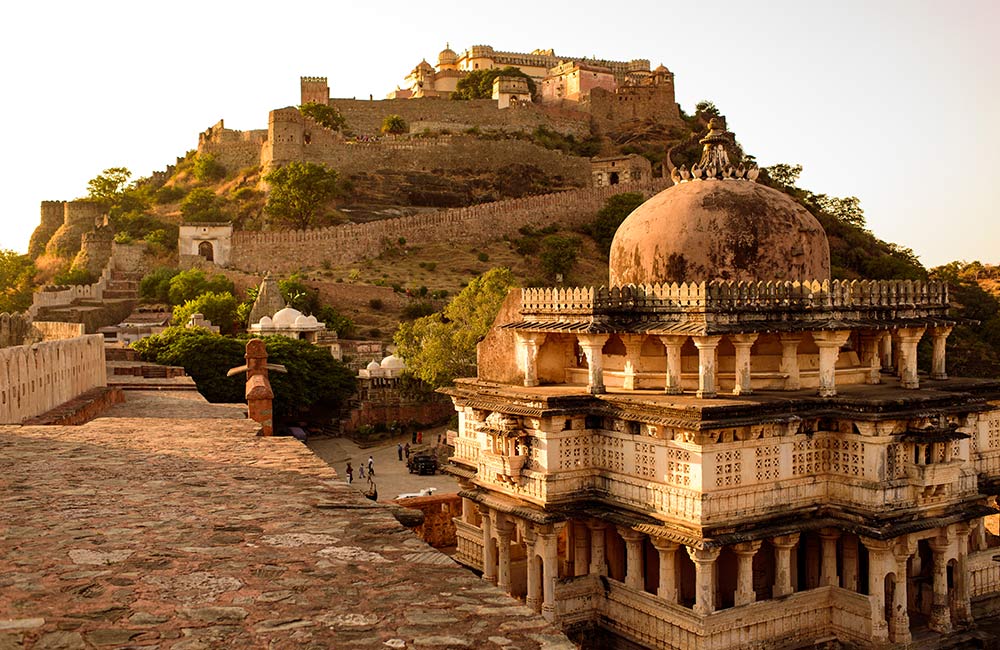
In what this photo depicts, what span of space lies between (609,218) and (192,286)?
25.5 m

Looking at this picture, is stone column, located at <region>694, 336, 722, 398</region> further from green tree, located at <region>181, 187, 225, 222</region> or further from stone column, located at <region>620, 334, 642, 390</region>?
green tree, located at <region>181, 187, 225, 222</region>

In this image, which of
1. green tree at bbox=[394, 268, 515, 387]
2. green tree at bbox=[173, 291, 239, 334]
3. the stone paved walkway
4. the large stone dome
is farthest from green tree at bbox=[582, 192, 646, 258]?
the stone paved walkway

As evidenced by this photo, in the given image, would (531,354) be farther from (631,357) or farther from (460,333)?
(460,333)

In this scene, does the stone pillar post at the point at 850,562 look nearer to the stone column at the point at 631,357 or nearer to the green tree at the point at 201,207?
the stone column at the point at 631,357

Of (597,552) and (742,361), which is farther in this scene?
(597,552)

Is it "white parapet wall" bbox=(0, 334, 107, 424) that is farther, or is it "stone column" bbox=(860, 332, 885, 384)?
"stone column" bbox=(860, 332, 885, 384)

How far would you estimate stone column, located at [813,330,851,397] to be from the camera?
500 inches

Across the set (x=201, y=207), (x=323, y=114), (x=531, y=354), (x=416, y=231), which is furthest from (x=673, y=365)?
(x=323, y=114)

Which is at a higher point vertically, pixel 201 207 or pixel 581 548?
pixel 201 207

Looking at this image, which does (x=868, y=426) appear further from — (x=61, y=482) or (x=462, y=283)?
(x=462, y=283)

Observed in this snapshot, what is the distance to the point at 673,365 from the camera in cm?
1281

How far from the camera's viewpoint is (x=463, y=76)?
3211 inches

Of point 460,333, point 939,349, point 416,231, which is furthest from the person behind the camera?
point 416,231

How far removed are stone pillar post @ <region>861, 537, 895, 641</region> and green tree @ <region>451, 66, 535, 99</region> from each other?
68.3 metres
